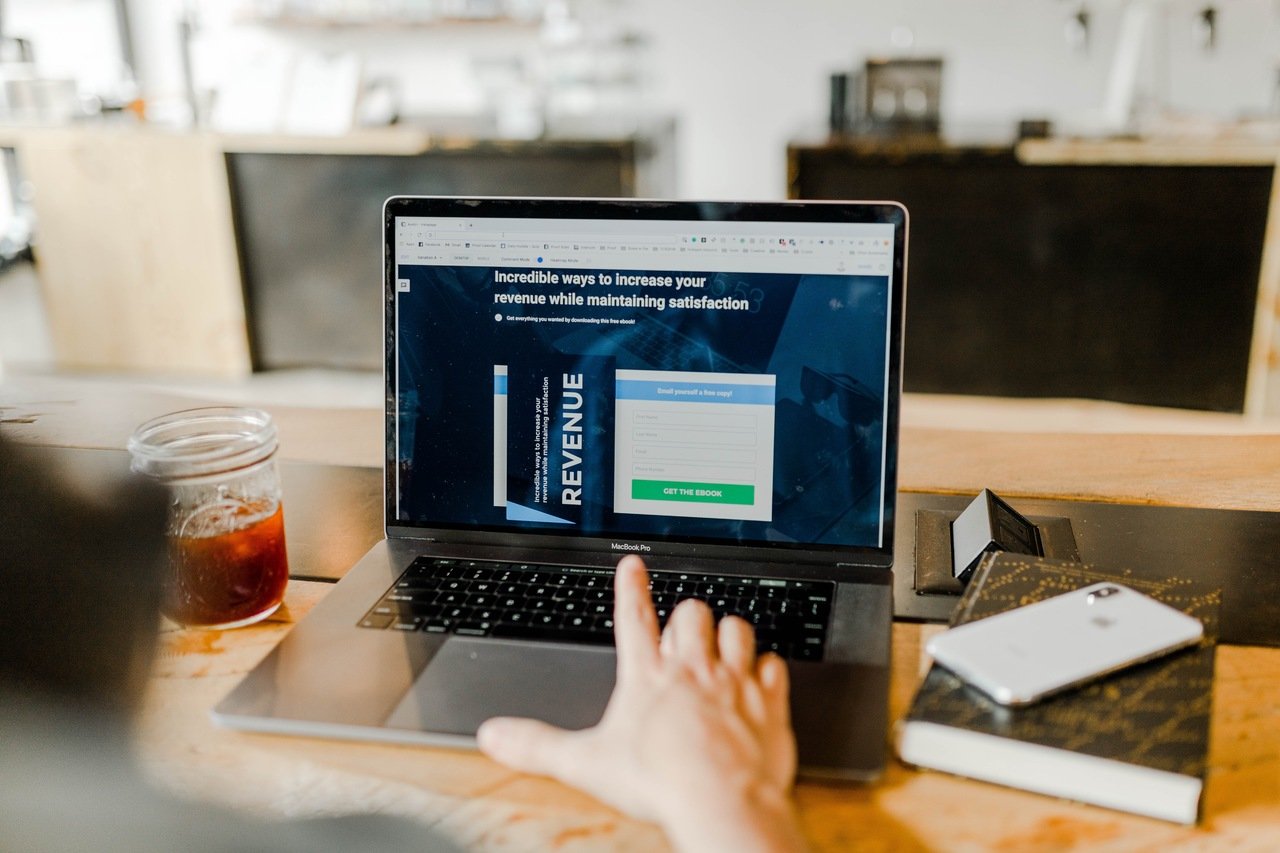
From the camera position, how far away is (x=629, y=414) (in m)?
0.83

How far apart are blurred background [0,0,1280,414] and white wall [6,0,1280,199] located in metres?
0.01

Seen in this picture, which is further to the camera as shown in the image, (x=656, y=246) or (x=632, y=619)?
(x=656, y=246)

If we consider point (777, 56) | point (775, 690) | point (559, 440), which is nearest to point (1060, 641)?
point (775, 690)

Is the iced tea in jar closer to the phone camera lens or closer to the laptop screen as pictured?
the laptop screen

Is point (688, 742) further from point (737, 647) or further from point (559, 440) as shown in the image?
point (559, 440)

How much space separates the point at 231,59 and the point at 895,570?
5.16 metres

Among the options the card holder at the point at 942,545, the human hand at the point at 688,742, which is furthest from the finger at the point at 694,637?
the card holder at the point at 942,545

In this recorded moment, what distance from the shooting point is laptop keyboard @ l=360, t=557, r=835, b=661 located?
0.71 meters

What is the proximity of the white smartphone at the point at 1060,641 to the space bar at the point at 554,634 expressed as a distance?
0.22 meters

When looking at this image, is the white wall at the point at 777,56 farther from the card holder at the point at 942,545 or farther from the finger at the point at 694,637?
the finger at the point at 694,637

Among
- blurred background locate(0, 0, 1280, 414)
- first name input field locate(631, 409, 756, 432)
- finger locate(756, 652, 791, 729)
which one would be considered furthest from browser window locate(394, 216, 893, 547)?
blurred background locate(0, 0, 1280, 414)

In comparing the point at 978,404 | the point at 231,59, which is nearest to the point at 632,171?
the point at 978,404

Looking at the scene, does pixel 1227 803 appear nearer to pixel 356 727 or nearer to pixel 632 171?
pixel 356 727

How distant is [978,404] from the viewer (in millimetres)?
3049
